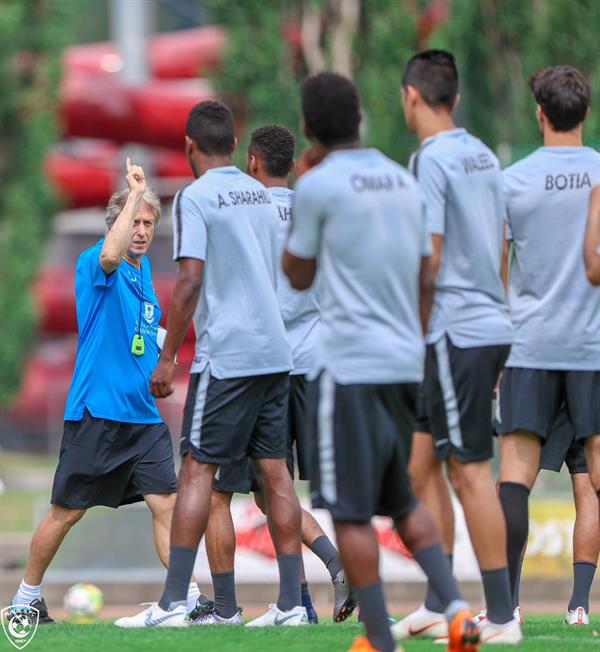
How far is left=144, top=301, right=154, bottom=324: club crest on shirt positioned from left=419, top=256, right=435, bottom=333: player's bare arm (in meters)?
2.36

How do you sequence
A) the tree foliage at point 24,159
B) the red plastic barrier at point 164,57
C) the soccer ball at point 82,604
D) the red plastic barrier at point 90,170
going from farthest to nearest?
the red plastic barrier at point 164,57 < the red plastic barrier at point 90,170 < the tree foliage at point 24,159 < the soccer ball at point 82,604

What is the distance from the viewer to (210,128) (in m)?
6.73

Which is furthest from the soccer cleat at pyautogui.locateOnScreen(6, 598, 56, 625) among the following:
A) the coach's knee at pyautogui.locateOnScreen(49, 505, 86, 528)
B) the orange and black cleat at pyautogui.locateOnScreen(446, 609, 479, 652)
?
the orange and black cleat at pyautogui.locateOnScreen(446, 609, 479, 652)

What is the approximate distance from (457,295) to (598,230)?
75 cm

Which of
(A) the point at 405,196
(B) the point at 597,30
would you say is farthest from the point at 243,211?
(B) the point at 597,30

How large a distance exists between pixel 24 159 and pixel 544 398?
23.0 meters

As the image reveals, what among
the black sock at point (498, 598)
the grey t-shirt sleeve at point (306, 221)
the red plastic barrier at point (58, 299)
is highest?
the grey t-shirt sleeve at point (306, 221)

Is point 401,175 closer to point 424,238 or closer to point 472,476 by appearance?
point 424,238

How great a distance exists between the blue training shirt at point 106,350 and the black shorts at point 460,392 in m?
2.05

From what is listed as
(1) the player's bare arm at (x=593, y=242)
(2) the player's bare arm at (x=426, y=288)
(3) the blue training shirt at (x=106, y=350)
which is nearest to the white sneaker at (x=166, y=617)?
(3) the blue training shirt at (x=106, y=350)

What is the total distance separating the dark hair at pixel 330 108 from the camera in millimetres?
5430

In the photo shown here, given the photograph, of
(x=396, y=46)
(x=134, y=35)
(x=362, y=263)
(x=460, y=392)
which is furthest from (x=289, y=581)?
(x=134, y=35)

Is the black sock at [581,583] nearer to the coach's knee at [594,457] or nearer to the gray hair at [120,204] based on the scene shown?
the coach's knee at [594,457]

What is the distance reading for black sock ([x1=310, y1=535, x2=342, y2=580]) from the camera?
25.9ft
